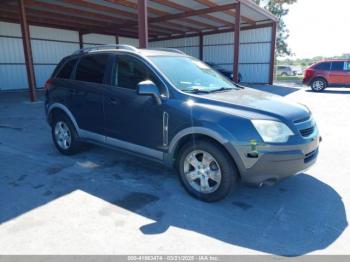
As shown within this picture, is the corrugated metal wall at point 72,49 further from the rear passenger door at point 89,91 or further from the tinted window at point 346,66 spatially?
the rear passenger door at point 89,91

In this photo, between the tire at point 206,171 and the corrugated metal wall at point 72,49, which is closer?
the tire at point 206,171

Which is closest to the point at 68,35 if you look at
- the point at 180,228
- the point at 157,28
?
the point at 157,28

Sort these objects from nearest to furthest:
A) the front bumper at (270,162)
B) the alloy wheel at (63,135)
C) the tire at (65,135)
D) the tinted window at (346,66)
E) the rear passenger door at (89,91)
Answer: the front bumper at (270,162)
the rear passenger door at (89,91)
the tire at (65,135)
the alloy wheel at (63,135)
the tinted window at (346,66)

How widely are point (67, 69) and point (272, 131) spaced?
148 inches

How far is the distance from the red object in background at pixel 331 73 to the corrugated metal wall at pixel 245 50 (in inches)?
152

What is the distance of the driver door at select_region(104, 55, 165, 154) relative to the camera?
3539mm

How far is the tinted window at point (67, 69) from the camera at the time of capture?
4.78 metres

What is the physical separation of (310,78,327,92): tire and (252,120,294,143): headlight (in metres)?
14.5

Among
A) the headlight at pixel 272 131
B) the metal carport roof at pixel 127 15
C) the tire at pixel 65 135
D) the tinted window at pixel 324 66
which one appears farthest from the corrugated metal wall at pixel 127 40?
the headlight at pixel 272 131

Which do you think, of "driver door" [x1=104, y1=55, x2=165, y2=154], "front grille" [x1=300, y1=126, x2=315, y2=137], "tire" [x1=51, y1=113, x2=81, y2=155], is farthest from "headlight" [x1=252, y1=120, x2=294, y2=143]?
"tire" [x1=51, y1=113, x2=81, y2=155]

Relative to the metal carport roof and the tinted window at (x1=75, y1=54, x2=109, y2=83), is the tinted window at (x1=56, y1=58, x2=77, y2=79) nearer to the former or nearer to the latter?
the tinted window at (x1=75, y1=54, x2=109, y2=83)

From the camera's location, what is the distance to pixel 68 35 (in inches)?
731

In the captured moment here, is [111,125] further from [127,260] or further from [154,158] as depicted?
→ [127,260]

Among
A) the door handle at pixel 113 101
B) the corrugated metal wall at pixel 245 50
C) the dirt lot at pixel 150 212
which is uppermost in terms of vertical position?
the corrugated metal wall at pixel 245 50
